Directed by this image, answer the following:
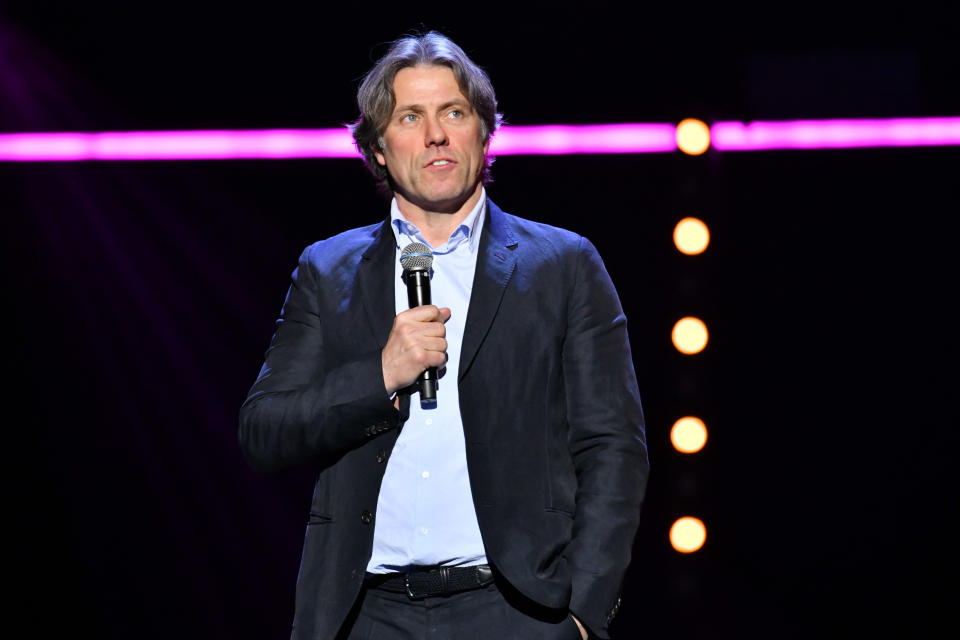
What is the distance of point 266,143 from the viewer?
12.0ft

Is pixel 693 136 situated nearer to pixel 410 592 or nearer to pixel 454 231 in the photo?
pixel 454 231

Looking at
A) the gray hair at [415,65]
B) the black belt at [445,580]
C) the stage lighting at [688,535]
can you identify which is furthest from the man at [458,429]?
the stage lighting at [688,535]

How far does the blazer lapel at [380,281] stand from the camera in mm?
1861

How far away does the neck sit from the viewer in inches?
78.6

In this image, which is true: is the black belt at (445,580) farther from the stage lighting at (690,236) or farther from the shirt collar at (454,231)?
the stage lighting at (690,236)

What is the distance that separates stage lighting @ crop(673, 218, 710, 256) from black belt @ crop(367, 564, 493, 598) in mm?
2164

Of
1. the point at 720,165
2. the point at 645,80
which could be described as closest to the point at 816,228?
the point at 720,165

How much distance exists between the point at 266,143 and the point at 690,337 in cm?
162

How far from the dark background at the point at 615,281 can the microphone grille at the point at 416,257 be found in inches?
74.9

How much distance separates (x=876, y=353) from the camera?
3750 mm

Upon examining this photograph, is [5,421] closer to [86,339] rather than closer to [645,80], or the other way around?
[86,339]

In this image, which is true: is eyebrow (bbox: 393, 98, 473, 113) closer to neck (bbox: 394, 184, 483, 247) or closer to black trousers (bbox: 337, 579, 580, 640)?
neck (bbox: 394, 184, 483, 247)

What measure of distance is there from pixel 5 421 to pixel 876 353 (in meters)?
3.06

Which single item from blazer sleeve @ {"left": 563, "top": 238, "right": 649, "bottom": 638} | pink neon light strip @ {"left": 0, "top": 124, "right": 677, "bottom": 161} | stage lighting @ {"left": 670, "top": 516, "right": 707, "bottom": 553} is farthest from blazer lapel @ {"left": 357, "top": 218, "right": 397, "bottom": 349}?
stage lighting @ {"left": 670, "top": 516, "right": 707, "bottom": 553}
